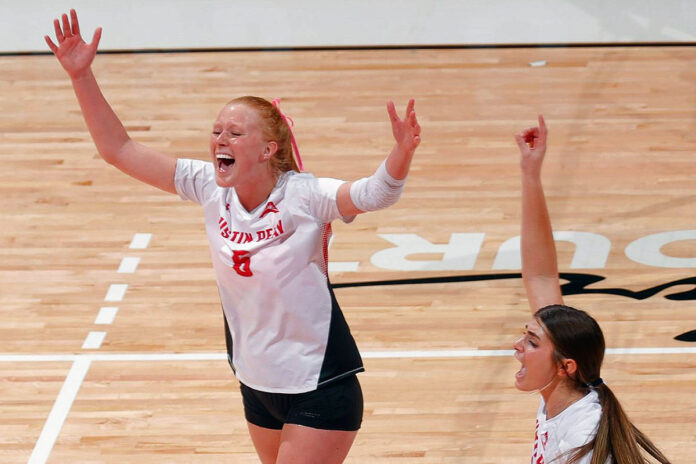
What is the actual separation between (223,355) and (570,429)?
3042mm

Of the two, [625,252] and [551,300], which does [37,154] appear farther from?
[551,300]

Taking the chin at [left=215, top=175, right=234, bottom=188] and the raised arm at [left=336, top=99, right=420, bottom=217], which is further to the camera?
the chin at [left=215, top=175, right=234, bottom=188]

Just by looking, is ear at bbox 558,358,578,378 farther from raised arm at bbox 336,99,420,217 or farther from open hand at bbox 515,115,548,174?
raised arm at bbox 336,99,420,217

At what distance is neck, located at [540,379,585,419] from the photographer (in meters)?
2.96

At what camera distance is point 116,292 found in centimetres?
634

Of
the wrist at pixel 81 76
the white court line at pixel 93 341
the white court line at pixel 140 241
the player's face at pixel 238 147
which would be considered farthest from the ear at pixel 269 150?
the white court line at pixel 140 241

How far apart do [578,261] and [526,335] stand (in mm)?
3500

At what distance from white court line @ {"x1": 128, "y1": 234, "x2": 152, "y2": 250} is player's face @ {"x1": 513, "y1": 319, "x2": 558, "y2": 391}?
161 inches

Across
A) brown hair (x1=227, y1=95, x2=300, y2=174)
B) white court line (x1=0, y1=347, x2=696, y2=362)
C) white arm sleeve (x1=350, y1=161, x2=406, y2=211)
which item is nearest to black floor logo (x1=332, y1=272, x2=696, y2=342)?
white court line (x1=0, y1=347, x2=696, y2=362)

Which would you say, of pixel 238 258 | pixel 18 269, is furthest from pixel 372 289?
pixel 238 258

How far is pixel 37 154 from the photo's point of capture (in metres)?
8.09

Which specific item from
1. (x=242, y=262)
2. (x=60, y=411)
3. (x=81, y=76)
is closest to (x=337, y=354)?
(x=242, y=262)

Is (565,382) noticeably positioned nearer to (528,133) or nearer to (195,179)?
(528,133)

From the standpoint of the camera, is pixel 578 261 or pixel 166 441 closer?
pixel 166 441
